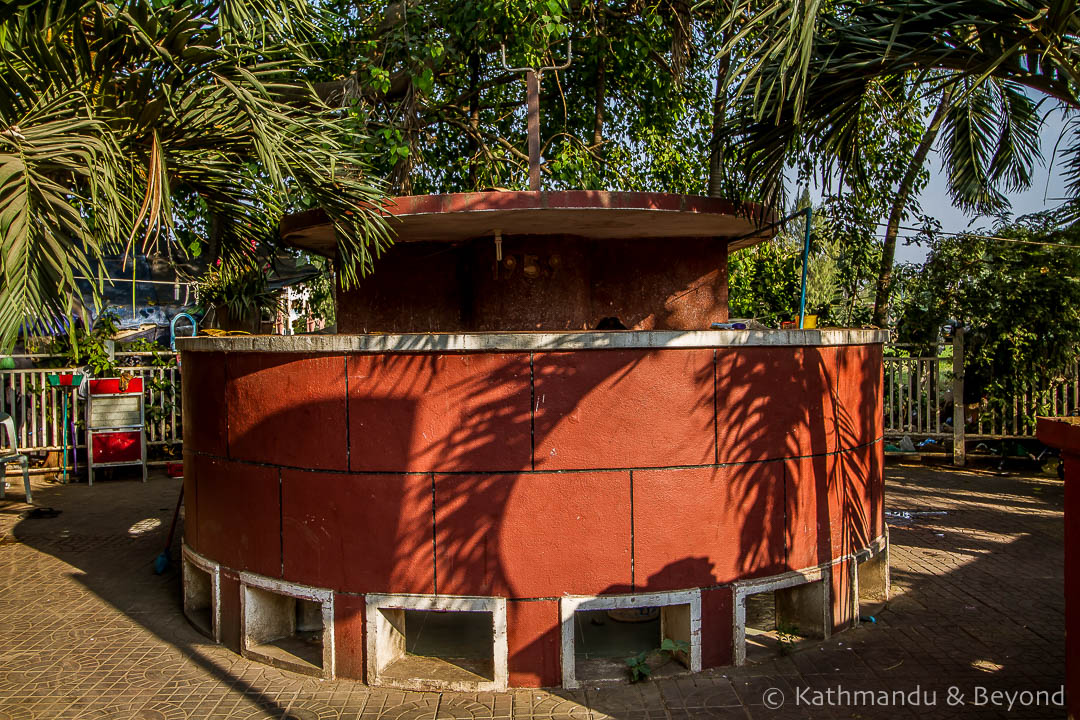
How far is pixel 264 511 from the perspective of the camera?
497 cm

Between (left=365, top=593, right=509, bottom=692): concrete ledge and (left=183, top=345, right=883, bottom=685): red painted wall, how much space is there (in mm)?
58

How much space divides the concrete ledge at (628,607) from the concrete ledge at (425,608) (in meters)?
0.35

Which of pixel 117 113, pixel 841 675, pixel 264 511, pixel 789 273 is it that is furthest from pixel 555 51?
pixel 841 675

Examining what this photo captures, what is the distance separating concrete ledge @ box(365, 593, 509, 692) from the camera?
4434 mm

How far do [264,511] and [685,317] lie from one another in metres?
3.77

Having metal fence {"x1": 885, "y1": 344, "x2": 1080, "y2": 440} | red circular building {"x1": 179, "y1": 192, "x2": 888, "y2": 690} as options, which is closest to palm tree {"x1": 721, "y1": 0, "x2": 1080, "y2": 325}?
red circular building {"x1": 179, "y1": 192, "x2": 888, "y2": 690}

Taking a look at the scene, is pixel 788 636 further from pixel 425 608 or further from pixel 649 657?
pixel 425 608

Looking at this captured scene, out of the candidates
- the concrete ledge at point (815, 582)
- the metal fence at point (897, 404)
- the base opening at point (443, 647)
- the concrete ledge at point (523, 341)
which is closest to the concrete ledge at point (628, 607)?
the concrete ledge at point (815, 582)

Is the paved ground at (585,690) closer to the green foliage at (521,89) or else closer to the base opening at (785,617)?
the base opening at (785,617)

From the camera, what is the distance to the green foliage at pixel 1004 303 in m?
11.1

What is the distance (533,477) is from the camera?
4477 mm

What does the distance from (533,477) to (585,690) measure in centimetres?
128

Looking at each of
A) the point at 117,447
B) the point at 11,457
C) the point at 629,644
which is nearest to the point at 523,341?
the point at 629,644

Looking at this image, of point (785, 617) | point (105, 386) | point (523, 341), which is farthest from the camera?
point (105, 386)
